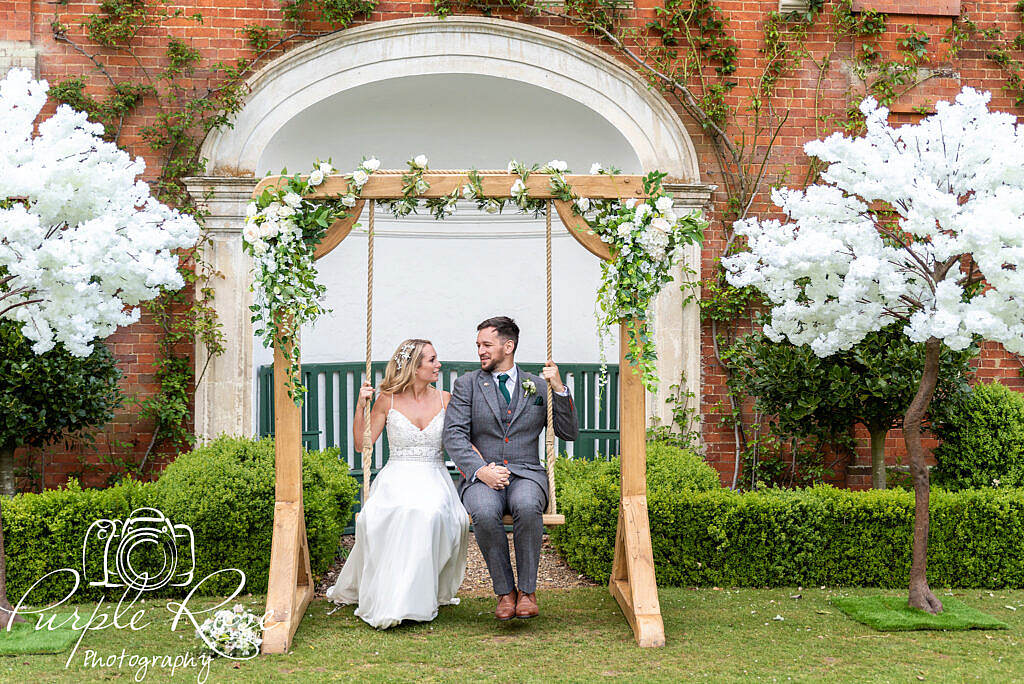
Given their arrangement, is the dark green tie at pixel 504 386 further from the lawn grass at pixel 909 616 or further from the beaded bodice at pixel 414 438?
the lawn grass at pixel 909 616

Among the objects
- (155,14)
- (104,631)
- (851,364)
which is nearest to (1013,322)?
(851,364)

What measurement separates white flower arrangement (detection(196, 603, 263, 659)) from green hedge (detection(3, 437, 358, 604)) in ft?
3.44

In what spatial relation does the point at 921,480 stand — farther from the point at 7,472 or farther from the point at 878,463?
the point at 7,472

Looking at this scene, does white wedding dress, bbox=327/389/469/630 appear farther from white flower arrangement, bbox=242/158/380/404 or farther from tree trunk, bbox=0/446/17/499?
tree trunk, bbox=0/446/17/499

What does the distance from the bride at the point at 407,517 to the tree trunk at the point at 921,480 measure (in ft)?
8.03

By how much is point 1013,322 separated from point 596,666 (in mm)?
2560

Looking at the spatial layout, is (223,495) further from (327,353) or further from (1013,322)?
(1013,322)

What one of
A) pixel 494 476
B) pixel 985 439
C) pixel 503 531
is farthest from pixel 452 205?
pixel 985 439

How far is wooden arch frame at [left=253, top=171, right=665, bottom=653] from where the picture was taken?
474cm

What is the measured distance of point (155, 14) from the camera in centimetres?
716

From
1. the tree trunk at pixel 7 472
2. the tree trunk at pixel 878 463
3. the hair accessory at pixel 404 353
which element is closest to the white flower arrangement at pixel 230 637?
the hair accessory at pixel 404 353

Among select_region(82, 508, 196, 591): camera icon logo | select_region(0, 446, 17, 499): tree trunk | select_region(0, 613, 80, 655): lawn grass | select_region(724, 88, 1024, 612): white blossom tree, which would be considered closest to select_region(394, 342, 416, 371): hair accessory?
select_region(82, 508, 196, 591): camera icon logo

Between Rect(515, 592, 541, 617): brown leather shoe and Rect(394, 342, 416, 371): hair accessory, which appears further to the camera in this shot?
Rect(394, 342, 416, 371): hair accessory

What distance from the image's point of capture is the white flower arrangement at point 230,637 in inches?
172
